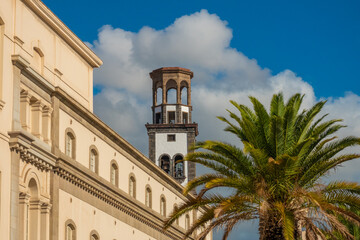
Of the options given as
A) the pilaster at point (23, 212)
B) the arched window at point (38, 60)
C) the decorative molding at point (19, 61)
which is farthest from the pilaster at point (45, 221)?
the decorative molding at point (19, 61)

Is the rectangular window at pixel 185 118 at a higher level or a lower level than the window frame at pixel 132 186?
higher

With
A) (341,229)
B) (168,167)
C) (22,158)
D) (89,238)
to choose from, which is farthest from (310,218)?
(168,167)

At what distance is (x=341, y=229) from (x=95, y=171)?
21080 millimetres

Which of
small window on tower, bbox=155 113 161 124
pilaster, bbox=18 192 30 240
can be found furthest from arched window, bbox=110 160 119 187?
small window on tower, bbox=155 113 161 124

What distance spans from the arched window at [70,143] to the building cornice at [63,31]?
5.15 metres

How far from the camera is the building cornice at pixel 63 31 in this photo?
4306 cm

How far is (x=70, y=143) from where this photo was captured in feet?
155

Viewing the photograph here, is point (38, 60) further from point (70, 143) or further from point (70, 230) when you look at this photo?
point (70, 230)

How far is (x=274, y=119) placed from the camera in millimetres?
34688

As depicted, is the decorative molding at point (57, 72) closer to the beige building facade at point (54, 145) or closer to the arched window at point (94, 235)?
the beige building facade at point (54, 145)

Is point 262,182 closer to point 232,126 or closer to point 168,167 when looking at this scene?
point 232,126

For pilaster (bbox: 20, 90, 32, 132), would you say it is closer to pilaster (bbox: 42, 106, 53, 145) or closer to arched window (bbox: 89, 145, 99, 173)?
pilaster (bbox: 42, 106, 53, 145)

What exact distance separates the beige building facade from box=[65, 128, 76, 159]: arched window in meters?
0.05

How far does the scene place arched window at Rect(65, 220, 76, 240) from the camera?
4512 cm
